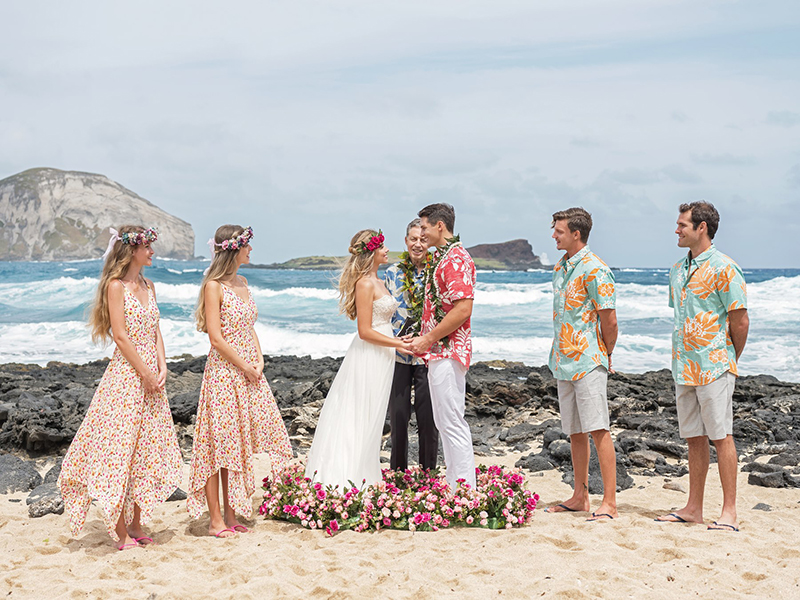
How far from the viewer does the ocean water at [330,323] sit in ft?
66.6

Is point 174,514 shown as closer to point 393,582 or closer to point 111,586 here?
point 111,586

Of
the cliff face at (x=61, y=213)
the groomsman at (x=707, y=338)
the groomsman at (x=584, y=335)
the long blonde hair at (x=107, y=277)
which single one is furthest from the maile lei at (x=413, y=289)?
the cliff face at (x=61, y=213)

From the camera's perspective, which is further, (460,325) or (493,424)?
(493,424)

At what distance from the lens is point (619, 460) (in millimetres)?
7746

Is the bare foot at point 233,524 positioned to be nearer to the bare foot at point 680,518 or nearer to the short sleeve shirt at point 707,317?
the bare foot at point 680,518

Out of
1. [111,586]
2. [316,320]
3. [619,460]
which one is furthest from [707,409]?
[316,320]

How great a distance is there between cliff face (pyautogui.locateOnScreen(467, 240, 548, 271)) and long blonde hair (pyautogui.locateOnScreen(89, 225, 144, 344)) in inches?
2365

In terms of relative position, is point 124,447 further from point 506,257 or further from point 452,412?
point 506,257

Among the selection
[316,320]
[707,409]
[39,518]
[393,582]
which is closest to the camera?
[393,582]

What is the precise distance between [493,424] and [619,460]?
9.26ft

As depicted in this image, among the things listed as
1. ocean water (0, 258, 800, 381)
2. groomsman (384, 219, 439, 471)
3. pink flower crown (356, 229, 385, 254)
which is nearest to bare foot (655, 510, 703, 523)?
groomsman (384, 219, 439, 471)

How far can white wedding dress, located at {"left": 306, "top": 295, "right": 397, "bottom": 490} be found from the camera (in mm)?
5574

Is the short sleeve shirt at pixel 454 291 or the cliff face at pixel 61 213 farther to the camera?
the cliff face at pixel 61 213

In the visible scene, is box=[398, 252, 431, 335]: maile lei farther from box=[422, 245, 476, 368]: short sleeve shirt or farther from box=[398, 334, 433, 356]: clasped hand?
box=[398, 334, 433, 356]: clasped hand
